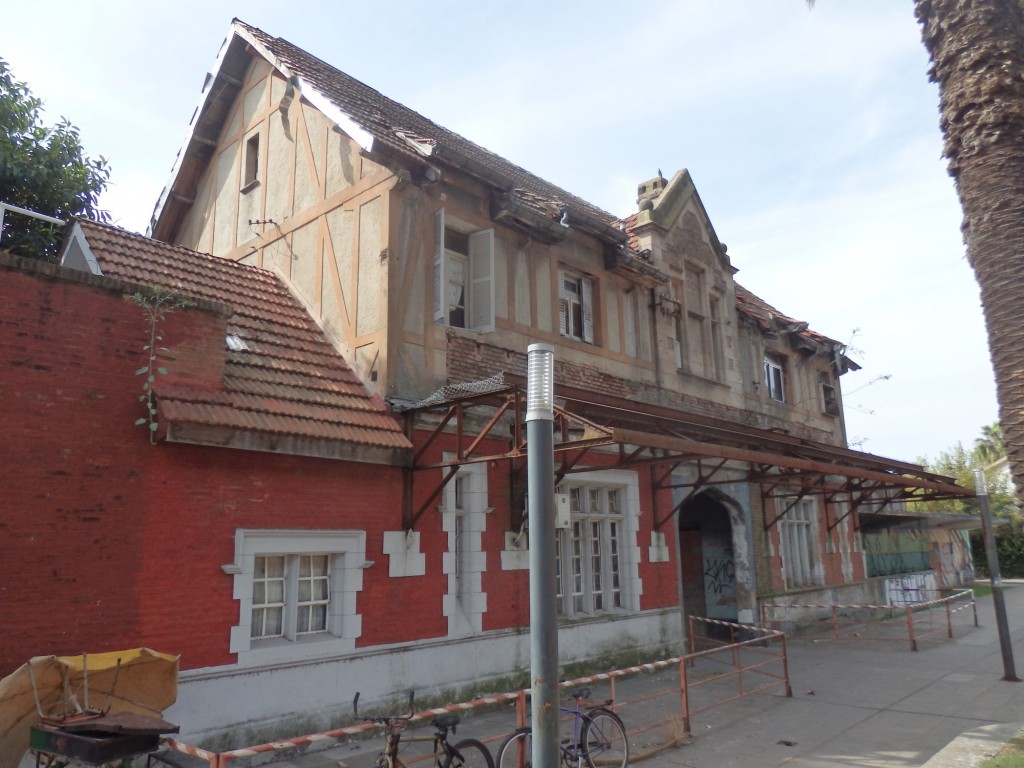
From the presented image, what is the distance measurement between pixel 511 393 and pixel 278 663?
13.1 feet

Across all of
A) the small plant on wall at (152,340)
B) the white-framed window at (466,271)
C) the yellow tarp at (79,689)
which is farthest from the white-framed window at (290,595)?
the white-framed window at (466,271)

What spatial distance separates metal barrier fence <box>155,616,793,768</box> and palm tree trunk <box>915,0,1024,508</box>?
4827mm

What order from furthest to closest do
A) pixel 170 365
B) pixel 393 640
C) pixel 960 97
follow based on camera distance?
pixel 393 640 → pixel 170 365 → pixel 960 97

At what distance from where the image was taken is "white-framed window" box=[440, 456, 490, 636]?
35.0 ft

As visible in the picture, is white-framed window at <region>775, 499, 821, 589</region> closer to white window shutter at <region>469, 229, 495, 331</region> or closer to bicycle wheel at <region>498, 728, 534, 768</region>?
white window shutter at <region>469, 229, 495, 331</region>

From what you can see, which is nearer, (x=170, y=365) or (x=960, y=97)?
(x=960, y=97)

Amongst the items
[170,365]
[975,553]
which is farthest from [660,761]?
[975,553]

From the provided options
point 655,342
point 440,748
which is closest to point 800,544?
point 655,342

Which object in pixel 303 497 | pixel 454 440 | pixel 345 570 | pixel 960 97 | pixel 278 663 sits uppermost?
pixel 960 97

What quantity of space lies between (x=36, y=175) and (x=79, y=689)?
11.4m

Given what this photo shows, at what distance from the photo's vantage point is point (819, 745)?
9.09 m

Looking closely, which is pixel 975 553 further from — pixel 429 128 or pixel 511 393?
pixel 511 393

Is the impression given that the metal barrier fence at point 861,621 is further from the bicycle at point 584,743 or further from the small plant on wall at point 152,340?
the small plant on wall at point 152,340

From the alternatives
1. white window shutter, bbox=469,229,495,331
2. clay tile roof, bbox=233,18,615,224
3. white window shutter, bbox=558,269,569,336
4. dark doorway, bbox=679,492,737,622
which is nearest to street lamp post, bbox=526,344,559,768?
A: white window shutter, bbox=469,229,495,331
